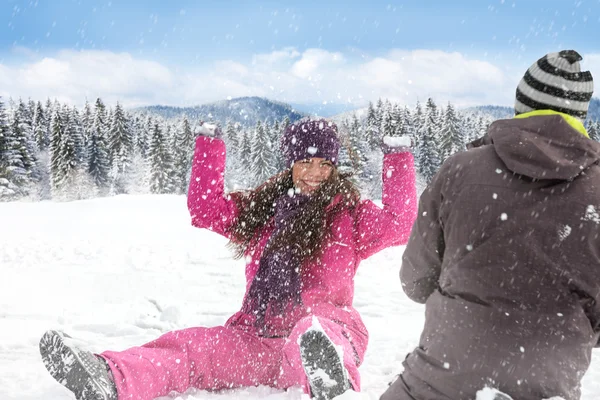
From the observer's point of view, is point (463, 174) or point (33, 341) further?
point (33, 341)

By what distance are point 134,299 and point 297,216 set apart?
3.13 metres

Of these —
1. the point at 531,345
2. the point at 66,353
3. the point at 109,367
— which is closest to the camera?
the point at 531,345

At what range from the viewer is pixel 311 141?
3904 mm

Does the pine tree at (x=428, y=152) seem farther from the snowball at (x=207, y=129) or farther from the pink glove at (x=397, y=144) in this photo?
the snowball at (x=207, y=129)

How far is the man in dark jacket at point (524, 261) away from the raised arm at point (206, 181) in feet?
7.33

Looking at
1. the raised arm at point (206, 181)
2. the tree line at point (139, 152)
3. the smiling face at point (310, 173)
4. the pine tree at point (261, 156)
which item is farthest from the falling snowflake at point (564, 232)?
the pine tree at point (261, 156)

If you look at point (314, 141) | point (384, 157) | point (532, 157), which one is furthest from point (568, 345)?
point (314, 141)

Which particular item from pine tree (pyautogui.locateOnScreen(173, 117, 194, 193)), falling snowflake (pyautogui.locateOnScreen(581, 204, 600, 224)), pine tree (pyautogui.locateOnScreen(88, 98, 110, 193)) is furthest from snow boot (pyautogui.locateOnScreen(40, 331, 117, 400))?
pine tree (pyautogui.locateOnScreen(88, 98, 110, 193))

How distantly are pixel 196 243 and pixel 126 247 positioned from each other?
1708mm

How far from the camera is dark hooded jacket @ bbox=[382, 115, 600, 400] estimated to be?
1654mm

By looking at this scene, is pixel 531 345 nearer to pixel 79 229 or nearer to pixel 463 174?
pixel 463 174

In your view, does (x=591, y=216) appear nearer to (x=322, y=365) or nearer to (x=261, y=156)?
(x=322, y=365)

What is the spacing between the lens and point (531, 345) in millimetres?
1663

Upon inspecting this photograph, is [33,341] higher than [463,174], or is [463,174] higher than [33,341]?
[463,174]
